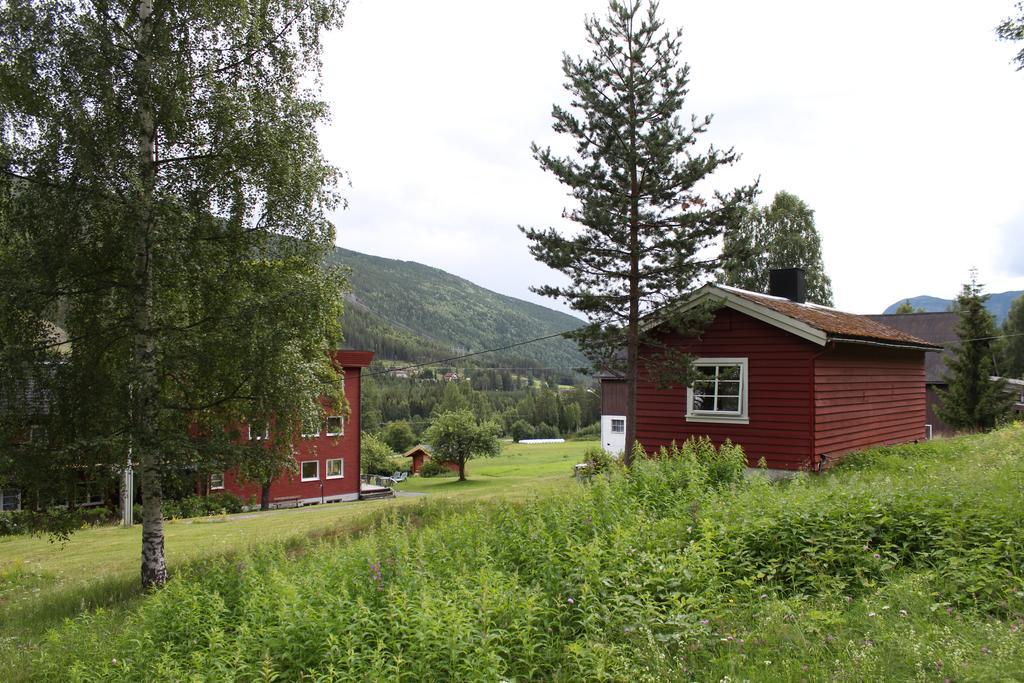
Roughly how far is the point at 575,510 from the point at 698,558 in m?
2.06

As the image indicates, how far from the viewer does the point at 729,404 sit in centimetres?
1570

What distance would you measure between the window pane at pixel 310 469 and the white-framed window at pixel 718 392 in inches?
1164

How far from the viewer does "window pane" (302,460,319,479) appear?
39522mm

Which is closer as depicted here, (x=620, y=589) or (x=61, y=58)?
(x=620, y=589)

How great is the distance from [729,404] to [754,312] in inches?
91.7

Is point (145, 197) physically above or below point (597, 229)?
below

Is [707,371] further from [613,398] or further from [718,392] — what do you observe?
[613,398]

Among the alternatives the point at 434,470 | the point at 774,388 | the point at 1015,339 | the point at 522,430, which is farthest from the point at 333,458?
the point at 522,430

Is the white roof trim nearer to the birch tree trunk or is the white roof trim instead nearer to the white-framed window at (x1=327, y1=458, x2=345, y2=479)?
the birch tree trunk

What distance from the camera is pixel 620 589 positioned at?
18.5 feet

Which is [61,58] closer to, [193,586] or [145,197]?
[145,197]

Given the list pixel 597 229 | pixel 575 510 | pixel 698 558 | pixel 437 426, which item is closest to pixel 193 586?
pixel 575 510

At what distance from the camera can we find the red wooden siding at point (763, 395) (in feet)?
47.9

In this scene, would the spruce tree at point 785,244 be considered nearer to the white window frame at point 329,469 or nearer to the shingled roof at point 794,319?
the shingled roof at point 794,319
